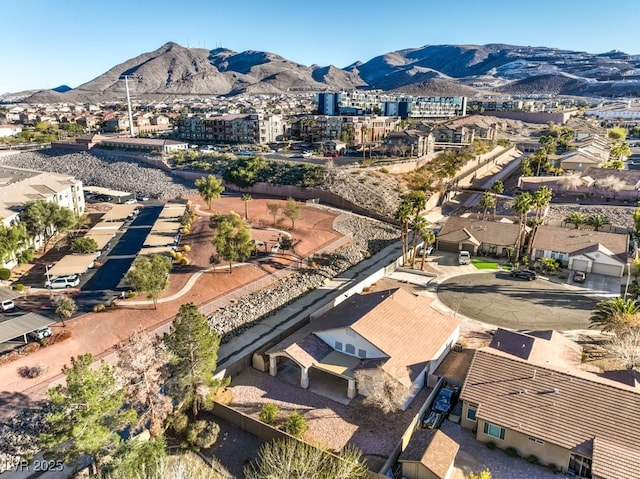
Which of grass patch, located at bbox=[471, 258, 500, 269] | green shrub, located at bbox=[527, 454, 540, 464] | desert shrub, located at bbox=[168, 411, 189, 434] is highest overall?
grass patch, located at bbox=[471, 258, 500, 269]

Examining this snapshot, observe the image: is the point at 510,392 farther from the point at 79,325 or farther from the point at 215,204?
the point at 215,204

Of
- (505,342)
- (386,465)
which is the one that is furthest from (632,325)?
(386,465)

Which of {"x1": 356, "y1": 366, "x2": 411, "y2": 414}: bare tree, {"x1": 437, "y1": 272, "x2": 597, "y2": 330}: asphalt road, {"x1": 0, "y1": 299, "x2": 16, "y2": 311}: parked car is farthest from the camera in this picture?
{"x1": 437, "y1": 272, "x2": 597, "y2": 330}: asphalt road

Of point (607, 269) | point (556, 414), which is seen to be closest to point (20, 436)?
point (556, 414)

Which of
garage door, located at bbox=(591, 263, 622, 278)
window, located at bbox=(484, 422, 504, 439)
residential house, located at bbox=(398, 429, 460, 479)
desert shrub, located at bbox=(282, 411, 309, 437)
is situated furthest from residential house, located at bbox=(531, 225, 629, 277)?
desert shrub, located at bbox=(282, 411, 309, 437)

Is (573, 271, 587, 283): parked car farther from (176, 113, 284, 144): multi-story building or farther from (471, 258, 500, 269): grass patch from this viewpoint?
(176, 113, 284, 144): multi-story building

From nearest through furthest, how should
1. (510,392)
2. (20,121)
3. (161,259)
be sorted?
(510,392) < (161,259) < (20,121)

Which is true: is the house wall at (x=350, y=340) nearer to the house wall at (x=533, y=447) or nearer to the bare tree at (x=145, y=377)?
the house wall at (x=533, y=447)
